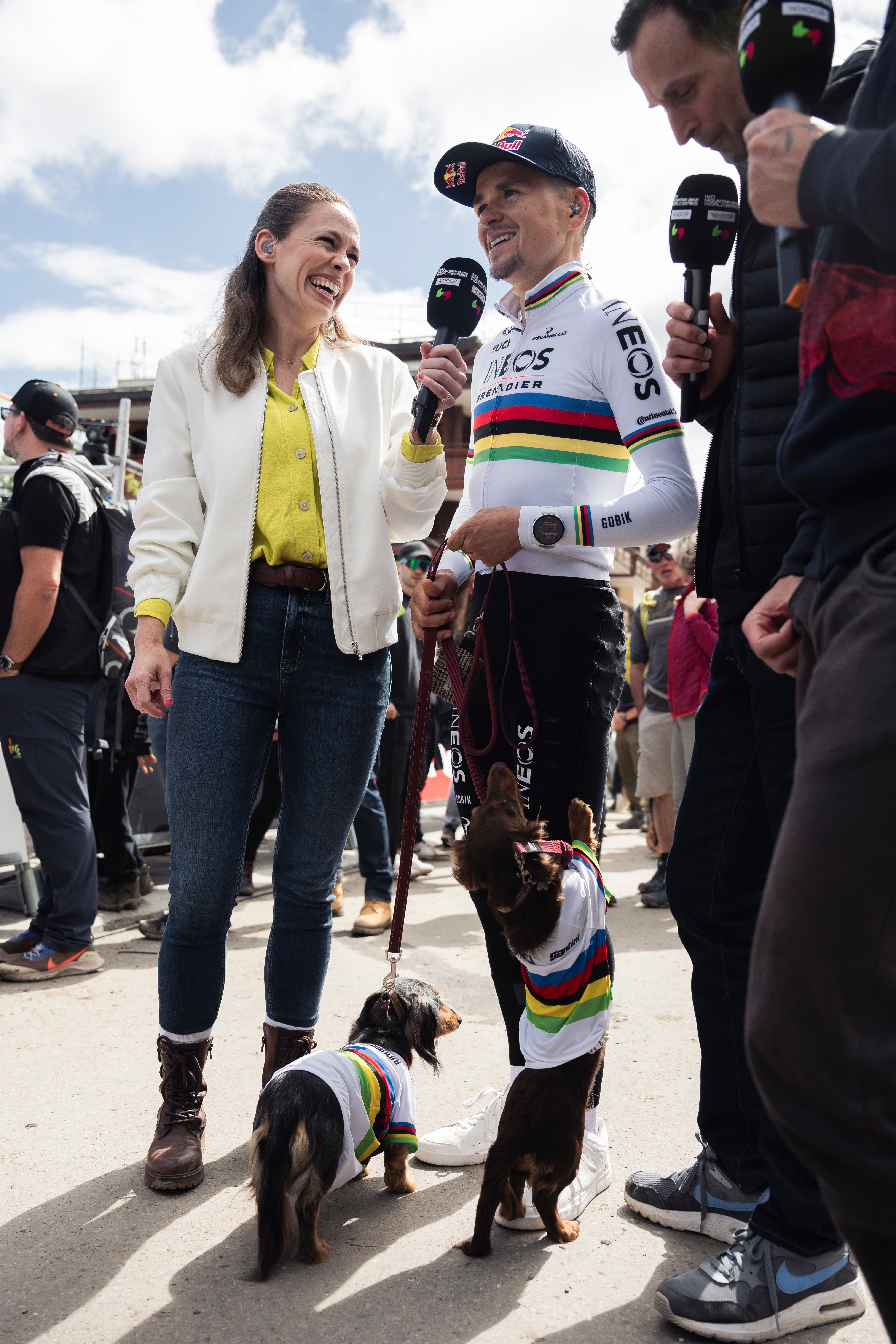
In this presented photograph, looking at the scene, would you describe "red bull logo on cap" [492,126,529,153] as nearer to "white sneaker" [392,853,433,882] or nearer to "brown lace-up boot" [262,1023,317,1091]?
"brown lace-up boot" [262,1023,317,1091]

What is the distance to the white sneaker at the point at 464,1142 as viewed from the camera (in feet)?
8.80

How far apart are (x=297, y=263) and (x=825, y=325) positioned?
6.02ft

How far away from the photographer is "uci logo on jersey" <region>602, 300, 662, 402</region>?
2297 millimetres

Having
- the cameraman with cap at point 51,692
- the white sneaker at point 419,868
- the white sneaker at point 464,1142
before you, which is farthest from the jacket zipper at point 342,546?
the white sneaker at point 419,868

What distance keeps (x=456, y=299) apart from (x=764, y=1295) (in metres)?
2.47

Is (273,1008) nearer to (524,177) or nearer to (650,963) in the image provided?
(524,177)

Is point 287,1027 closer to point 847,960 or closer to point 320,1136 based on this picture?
point 320,1136

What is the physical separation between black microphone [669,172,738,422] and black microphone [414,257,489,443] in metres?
0.72

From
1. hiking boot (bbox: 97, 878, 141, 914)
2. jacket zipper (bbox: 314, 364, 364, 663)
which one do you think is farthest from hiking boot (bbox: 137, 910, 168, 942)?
jacket zipper (bbox: 314, 364, 364, 663)

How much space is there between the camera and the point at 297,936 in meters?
2.68

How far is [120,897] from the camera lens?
5.66 m

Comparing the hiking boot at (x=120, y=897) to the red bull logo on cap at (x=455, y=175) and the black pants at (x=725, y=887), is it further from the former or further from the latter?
the red bull logo on cap at (x=455, y=175)

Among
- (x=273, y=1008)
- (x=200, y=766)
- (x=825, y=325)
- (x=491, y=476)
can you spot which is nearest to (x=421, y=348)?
(x=491, y=476)

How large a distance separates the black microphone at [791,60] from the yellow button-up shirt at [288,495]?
1462 mm
